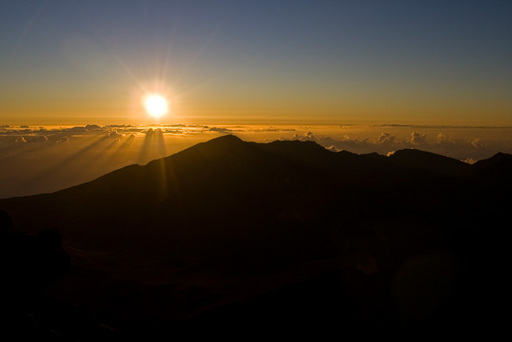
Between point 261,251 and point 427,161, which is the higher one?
point 427,161

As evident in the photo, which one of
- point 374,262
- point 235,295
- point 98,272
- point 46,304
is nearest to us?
point 46,304

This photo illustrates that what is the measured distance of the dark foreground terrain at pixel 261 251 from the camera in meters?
24.4

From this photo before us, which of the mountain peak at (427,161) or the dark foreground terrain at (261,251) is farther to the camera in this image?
the mountain peak at (427,161)

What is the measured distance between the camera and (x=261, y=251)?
44156 millimetres

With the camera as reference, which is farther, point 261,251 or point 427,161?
point 427,161

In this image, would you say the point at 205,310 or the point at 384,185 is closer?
the point at 205,310

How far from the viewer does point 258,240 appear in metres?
48.4

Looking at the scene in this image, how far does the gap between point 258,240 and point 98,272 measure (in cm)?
2013

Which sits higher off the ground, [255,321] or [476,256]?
[476,256]

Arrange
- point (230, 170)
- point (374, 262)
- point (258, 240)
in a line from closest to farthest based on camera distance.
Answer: point (374, 262) < point (258, 240) < point (230, 170)

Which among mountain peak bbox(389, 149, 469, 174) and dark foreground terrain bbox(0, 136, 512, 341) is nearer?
dark foreground terrain bbox(0, 136, 512, 341)

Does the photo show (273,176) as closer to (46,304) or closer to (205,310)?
(205,310)

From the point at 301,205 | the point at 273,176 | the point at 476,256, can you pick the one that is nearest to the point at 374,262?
the point at 476,256

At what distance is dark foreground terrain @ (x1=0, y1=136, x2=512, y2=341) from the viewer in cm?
2444
